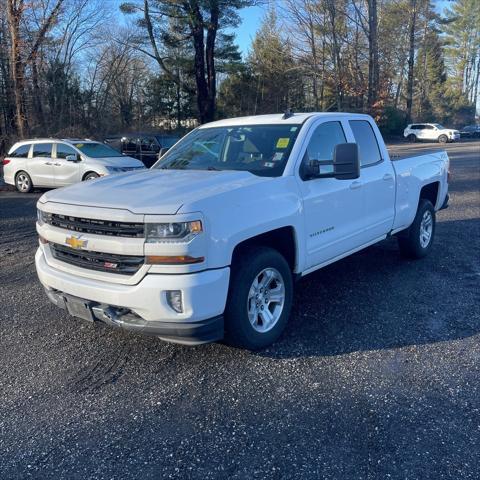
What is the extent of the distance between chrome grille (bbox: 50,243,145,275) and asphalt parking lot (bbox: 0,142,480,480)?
0.82 metres

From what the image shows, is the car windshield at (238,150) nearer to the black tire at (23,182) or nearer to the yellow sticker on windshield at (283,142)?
the yellow sticker on windshield at (283,142)

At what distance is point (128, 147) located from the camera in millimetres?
19688

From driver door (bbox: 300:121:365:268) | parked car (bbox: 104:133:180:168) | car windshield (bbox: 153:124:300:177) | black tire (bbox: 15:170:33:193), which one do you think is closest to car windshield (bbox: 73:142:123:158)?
black tire (bbox: 15:170:33:193)

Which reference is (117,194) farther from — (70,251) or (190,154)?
(190,154)

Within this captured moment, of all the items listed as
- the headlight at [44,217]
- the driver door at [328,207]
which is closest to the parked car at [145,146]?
the driver door at [328,207]

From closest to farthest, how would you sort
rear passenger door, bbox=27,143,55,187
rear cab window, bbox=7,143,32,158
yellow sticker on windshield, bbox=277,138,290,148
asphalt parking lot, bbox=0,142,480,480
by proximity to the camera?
asphalt parking lot, bbox=0,142,480,480 < yellow sticker on windshield, bbox=277,138,290,148 < rear passenger door, bbox=27,143,55,187 < rear cab window, bbox=7,143,32,158

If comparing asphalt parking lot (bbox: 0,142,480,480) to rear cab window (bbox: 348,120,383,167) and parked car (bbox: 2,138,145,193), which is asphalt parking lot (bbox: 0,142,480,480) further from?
parked car (bbox: 2,138,145,193)

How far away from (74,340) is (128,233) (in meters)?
1.46

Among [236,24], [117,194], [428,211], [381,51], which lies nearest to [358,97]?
[381,51]

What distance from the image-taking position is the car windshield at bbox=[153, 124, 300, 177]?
435 cm

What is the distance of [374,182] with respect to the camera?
530cm

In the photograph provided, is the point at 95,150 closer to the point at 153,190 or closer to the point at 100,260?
the point at 153,190

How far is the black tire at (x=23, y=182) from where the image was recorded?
48.4ft

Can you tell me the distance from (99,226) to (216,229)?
866 mm
